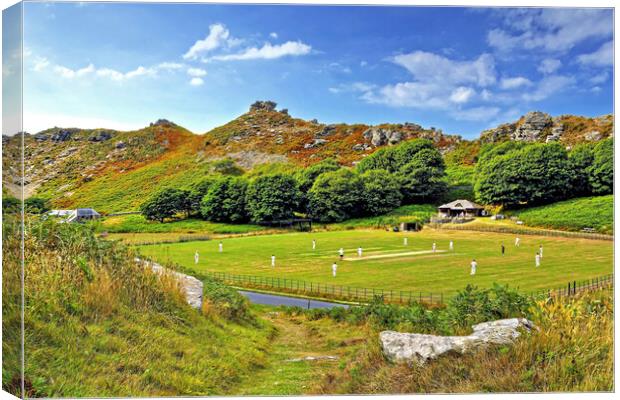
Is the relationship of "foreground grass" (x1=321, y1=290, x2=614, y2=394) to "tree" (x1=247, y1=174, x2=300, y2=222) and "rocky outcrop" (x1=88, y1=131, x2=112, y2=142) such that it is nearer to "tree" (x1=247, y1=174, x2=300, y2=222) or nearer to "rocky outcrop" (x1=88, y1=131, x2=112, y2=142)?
"tree" (x1=247, y1=174, x2=300, y2=222)

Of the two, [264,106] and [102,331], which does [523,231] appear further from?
[102,331]

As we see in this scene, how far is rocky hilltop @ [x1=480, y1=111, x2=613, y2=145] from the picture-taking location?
22.7 feet

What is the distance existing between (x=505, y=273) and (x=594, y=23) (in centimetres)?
342

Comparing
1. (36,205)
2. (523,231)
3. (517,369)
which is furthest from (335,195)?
(36,205)

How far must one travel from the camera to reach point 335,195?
7.53 meters

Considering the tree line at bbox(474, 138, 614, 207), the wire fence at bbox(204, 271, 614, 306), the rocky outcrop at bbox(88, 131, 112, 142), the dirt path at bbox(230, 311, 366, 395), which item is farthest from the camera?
the tree line at bbox(474, 138, 614, 207)

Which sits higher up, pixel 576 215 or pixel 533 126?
pixel 533 126

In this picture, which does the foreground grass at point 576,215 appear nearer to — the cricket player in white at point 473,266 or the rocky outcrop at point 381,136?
the cricket player in white at point 473,266

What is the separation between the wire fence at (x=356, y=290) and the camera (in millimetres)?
6695

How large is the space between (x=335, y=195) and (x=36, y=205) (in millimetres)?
3962

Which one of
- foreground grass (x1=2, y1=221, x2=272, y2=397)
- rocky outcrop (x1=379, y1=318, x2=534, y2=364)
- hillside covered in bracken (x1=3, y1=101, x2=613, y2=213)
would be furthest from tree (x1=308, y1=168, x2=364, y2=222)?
rocky outcrop (x1=379, y1=318, x2=534, y2=364)

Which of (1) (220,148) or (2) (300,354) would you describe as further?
(1) (220,148)

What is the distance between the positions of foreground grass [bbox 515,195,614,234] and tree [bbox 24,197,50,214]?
647 centimetres

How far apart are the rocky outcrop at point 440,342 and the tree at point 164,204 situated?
3465 millimetres
